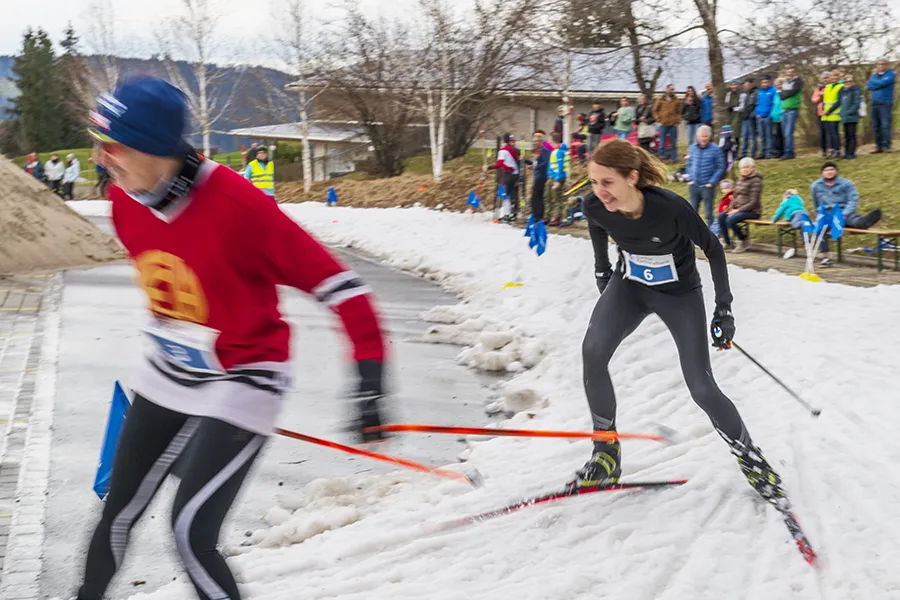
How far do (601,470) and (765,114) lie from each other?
15.6 metres

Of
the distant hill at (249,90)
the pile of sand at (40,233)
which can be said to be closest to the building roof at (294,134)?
the distant hill at (249,90)

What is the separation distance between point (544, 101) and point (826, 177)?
2871 cm

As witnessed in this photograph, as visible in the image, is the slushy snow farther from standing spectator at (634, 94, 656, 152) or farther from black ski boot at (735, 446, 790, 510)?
standing spectator at (634, 94, 656, 152)

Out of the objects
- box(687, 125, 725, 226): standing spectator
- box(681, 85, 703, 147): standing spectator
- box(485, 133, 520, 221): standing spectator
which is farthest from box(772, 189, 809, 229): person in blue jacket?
box(485, 133, 520, 221): standing spectator

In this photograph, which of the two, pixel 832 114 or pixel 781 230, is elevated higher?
pixel 832 114

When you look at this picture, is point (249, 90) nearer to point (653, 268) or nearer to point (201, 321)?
point (653, 268)

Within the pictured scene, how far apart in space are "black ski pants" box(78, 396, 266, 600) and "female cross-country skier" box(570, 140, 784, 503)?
2.20 meters

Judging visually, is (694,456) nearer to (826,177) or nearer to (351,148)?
(826,177)


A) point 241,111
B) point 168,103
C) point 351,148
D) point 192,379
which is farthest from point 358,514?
point 241,111

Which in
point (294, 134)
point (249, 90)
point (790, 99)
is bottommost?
point (790, 99)

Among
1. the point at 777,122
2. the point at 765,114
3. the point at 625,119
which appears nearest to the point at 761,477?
the point at 765,114

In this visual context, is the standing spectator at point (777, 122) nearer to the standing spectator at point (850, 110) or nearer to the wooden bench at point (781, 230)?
the standing spectator at point (850, 110)

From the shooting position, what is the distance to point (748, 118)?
19172 mm

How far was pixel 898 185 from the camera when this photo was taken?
1584cm
